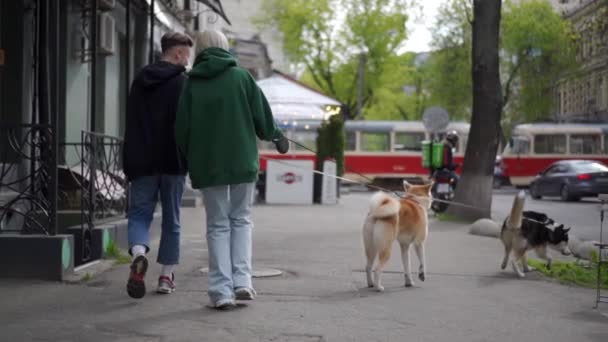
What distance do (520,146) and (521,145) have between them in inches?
3.1

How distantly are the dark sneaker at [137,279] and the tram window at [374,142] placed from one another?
3871 centimetres

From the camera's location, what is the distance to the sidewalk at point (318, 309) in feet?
19.7

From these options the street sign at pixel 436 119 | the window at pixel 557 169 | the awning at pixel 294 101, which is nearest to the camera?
the awning at pixel 294 101

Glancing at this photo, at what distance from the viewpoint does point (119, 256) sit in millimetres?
9531

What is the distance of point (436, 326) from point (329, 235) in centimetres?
789

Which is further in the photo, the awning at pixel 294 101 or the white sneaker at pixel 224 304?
the awning at pixel 294 101

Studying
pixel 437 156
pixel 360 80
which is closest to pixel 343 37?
pixel 360 80

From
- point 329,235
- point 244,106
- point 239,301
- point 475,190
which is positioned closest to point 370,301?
point 239,301

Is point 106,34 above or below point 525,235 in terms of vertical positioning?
above

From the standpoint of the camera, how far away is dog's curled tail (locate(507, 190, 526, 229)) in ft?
33.3

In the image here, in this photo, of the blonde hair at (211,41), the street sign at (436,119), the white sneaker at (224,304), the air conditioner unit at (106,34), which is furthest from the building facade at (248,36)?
the white sneaker at (224,304)

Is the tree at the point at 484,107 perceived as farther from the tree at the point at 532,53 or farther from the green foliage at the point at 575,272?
the tree at the point at 532,53

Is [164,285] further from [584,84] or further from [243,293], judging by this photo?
[584,84]

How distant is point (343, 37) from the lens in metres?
62.2
